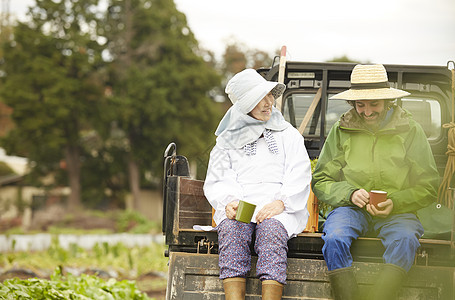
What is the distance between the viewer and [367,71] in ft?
16.1

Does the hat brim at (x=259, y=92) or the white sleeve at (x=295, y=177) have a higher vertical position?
the hat brim at (x=259, y=92)

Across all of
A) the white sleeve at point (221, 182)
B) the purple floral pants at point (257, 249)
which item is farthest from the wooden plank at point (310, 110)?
the purple floral pants at point (257, 249)

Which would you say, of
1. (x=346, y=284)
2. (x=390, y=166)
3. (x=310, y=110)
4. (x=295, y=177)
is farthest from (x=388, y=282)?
(x=310, y=110)

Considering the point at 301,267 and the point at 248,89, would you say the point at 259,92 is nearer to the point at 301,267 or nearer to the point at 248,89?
the point at 248,89

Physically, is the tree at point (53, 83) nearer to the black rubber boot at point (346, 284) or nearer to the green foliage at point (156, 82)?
the green foliage at point (156, 82)

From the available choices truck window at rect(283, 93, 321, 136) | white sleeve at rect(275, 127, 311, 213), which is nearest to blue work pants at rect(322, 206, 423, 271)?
white sleeve at rect(275, 127, 311, 213)

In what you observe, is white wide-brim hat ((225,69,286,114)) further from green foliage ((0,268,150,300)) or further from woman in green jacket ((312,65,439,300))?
green foliage ((0,268,150,300))

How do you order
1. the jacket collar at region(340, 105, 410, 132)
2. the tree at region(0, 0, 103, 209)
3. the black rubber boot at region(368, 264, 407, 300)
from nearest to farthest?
the black rubber boot at region(368, 264, 407, 300) → the jacket collar at region(340, 105, 410, 132) → the tree at region(0, 0, 103, 209)

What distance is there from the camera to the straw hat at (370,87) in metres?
4.67

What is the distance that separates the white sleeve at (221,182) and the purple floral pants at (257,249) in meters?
0.21

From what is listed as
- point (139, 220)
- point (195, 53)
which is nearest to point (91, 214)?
point (139, 220)

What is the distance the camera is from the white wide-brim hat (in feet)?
15.6

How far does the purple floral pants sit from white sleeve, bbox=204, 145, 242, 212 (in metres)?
0.21

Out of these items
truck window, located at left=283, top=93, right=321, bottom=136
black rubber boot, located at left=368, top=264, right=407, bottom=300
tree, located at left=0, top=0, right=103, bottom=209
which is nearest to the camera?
black rubber boot, located at left=368, top=264, right=407, bottom=300
